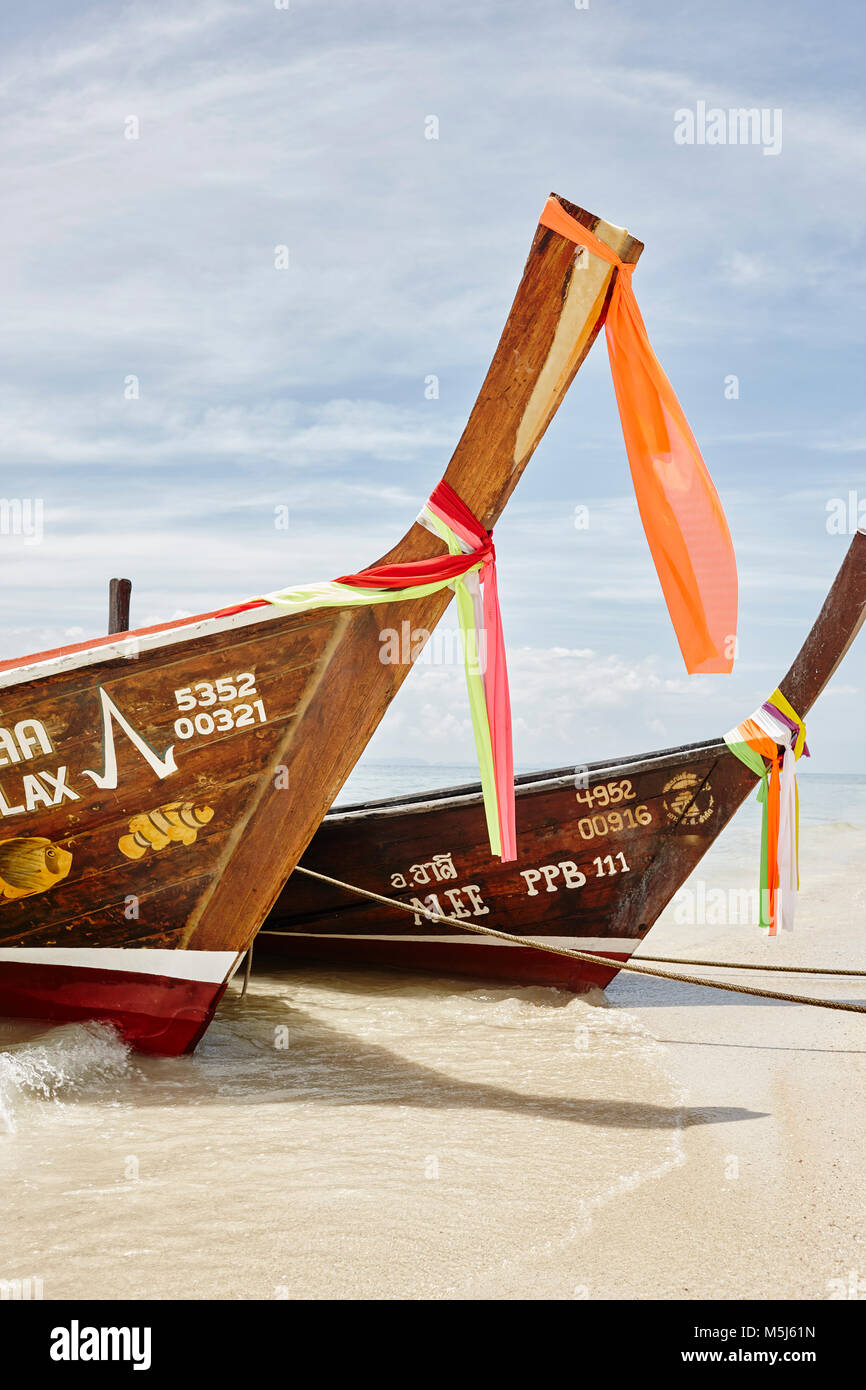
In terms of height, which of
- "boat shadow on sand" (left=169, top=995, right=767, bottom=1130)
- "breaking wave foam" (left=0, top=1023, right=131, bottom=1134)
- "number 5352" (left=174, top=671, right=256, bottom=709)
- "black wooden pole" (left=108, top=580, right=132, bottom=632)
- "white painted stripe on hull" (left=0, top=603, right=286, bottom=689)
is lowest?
"boat shadow on sand" (left=169, top=995, right=767, bottom=1130)

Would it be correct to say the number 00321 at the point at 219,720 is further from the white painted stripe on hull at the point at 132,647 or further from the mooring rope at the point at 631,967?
the mooring rope at the point at 631,967

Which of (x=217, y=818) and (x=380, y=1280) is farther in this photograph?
(x=217, y=818)

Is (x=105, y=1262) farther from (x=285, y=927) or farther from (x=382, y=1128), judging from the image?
(x=285, y=927)

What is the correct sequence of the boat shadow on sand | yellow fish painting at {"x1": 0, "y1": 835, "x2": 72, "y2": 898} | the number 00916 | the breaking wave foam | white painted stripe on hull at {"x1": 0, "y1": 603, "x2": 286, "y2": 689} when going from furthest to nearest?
the number 00916, yellow fish painting at {"x1": 0, "y1": 835, "x2": 72, "y2": 898}, white painted stripe on hull at {"x1": 0, "y1": 603, "x2": 286, "y2": 689}, the boat shadow on sand, the breaking wave foam

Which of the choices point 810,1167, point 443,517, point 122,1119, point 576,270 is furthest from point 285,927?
point 576,270

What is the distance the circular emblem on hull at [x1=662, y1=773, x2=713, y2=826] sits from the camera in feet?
20.5

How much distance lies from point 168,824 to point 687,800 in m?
3.35

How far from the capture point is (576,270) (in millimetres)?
4066

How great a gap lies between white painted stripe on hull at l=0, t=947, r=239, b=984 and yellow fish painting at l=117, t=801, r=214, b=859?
0.47m

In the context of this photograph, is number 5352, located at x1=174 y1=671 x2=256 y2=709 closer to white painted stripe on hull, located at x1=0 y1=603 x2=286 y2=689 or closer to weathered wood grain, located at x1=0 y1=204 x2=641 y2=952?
weathered wood grain, located at x1=0 y1=204 x2=641 y2=952

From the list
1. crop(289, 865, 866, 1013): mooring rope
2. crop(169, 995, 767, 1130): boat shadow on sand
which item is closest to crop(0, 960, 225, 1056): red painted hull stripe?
crop(169, 995, 767, 1130): boat shadow on sand

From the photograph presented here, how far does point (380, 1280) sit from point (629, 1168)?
3.76ft

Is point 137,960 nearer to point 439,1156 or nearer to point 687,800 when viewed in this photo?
point 439,1156

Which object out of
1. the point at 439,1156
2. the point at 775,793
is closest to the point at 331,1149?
the point at 439,1156
